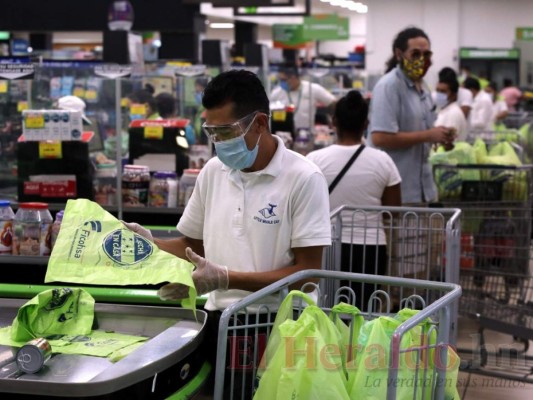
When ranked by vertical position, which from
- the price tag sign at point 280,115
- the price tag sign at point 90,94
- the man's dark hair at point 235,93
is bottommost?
the price tag sign at point 280,115

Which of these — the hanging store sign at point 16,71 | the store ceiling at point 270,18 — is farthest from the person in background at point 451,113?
the store ceiling at point 270,18

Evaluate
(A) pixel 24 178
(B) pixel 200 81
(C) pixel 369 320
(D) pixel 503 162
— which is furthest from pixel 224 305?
(B) pixel 200 81

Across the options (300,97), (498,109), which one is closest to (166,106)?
(300,97)

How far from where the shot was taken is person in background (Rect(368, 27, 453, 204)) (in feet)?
16.6

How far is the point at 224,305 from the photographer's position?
2.88m

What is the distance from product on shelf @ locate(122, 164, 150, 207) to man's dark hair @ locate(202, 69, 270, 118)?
2389 millimetres

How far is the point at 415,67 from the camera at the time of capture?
5105mm

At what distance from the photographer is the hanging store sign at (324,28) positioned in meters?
26.0

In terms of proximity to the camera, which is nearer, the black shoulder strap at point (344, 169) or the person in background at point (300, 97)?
the black shoulder strap at point (344, 169)

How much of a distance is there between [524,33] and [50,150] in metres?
22.2

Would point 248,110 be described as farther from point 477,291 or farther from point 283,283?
point 477,291

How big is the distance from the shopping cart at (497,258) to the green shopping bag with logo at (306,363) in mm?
2648

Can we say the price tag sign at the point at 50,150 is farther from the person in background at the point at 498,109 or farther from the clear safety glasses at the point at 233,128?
the person in background at the point at 498,109

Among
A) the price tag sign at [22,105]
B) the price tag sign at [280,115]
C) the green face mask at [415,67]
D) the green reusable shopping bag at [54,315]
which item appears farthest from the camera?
the price tag sign at [280,115]
